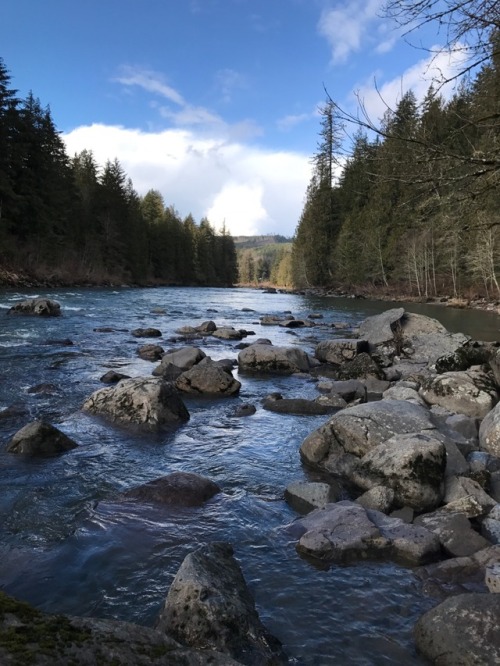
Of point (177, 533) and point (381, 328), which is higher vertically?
point (381, 328)

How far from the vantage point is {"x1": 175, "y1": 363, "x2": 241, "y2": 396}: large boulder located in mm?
9977

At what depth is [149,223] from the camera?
77125mm

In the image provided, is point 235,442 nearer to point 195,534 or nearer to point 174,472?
point 174,472

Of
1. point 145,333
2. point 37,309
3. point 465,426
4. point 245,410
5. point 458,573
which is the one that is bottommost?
point 458,573

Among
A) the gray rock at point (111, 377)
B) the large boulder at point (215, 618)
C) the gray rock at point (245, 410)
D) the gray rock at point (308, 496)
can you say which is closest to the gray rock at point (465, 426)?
the gray rock at point (308, 496)

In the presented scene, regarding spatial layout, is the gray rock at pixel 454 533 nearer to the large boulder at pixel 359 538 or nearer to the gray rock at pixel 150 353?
the large boulder at pixel 359 538

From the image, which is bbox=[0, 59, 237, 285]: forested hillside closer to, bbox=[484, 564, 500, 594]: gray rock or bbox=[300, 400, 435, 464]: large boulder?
bbox=[300, 400, 435, 464]: large boulder

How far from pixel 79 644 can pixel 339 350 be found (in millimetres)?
12728

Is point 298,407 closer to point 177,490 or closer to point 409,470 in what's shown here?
point 409,470

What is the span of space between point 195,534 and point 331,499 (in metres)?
1.62

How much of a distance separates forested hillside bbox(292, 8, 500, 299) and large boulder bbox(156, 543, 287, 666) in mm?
3685

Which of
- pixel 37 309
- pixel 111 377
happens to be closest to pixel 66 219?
pixel 37 309

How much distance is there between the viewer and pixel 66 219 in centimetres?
4803

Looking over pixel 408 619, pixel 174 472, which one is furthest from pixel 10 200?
pixel 408 619
